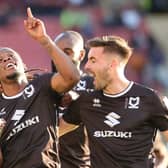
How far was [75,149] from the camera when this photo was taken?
714 cm

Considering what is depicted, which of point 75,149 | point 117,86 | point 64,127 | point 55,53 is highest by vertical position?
point 55,53

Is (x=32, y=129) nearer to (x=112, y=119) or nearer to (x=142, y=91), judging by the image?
(x=112, y=119)

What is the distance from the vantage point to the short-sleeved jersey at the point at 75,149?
23.2ft

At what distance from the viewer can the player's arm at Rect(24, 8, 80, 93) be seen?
233 inches

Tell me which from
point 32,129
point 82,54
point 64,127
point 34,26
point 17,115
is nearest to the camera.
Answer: point 34,26

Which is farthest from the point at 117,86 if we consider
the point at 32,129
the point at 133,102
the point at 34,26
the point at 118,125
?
the point at 34,26

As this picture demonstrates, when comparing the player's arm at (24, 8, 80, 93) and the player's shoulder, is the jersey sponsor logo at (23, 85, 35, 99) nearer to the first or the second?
the player's arm at (24, 8, 80, 93)

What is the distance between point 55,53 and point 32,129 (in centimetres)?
60

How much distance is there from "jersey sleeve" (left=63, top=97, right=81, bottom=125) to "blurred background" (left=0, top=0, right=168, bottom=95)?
12.2m

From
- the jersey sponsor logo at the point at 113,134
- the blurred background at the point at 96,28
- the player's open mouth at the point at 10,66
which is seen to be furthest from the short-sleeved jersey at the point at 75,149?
the blurred background at the point at 96,28

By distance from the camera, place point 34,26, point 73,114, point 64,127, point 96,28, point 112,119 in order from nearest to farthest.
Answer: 1. point 34,26
2. point 112,119
3. point 73,114
4. point 64,127
5. point 96,28

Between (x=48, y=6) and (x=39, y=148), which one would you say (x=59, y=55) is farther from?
(x=48, y=6)

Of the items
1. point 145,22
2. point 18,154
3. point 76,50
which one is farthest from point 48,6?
point 18,154

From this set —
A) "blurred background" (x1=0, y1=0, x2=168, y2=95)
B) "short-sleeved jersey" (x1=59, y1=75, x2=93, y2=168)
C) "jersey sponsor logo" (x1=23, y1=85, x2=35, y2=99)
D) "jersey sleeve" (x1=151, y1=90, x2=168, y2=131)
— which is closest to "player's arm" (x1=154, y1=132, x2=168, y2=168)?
"short-sleeved jersey" (x1=59, y1=75, x2=93, y2=168)
